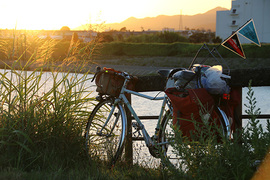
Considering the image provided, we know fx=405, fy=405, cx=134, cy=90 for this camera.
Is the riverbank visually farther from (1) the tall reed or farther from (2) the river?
(1) the tall reed

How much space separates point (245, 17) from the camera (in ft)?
215

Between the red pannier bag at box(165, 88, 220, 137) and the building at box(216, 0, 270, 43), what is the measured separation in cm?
5843

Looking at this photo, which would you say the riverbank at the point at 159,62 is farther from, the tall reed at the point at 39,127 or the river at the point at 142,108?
the tall reed at the point at 39,127

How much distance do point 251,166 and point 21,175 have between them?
66.2 inches

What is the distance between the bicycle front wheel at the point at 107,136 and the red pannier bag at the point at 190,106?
0.66m

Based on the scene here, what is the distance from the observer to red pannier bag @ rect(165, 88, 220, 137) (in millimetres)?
3068

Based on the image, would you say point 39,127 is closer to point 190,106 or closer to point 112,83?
point 112,83

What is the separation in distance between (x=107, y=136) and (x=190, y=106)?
1.01m

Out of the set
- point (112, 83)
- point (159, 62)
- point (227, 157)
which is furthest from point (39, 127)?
point (159, 62)

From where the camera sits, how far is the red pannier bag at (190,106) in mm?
3068

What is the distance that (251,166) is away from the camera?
8.38 ft

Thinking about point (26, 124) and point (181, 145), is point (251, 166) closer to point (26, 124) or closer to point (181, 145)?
point (181, 145)

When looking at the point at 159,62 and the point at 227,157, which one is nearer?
the point at 227,157

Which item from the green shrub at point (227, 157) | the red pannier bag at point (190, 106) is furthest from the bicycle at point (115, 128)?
the green shrub at point (227, 157)
